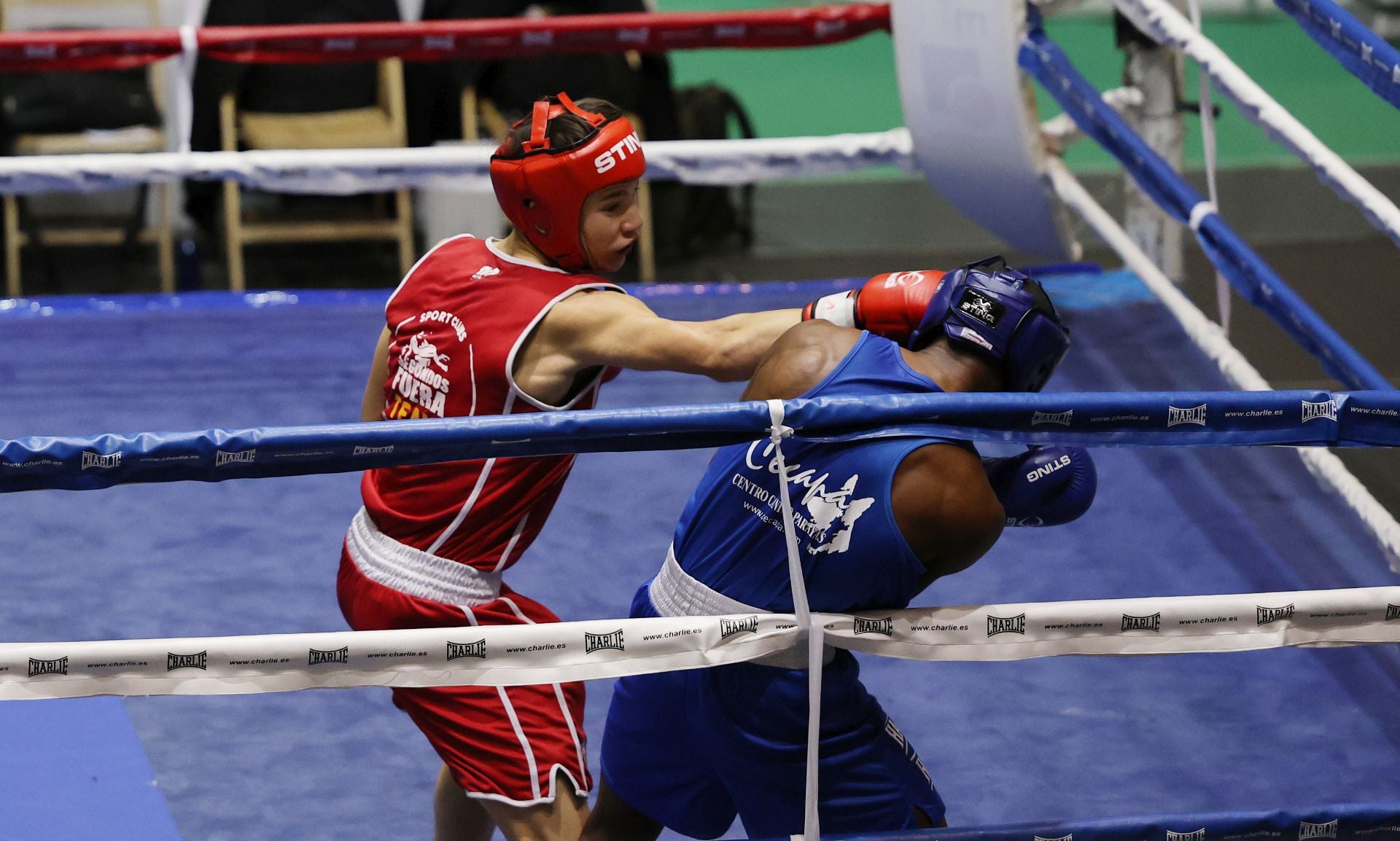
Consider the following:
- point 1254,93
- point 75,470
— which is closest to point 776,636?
point 75,470

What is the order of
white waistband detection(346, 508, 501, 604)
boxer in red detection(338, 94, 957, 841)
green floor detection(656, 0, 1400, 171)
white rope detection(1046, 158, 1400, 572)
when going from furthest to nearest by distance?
green floor detection(656, 0, 1400, 171) < white rope detection(1046, 158, 1400, 572) < white waistband detection(346, 508, 501, 604) < boxer in red detection(338, 94, 957, 841)

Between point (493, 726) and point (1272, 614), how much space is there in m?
0.92

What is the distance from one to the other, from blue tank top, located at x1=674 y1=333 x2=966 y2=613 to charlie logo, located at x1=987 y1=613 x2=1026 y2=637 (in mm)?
96

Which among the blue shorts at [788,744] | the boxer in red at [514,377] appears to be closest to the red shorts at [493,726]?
the boxer in red at [514,377]

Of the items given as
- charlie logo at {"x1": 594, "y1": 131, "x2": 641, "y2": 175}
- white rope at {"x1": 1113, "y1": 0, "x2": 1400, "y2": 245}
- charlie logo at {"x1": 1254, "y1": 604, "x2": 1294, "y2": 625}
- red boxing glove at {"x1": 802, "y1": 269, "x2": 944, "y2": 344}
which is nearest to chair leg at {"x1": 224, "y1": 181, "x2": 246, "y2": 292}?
white rope at {"x1": 1113, "y1": 0, "x2": 1400, "y2": 245}

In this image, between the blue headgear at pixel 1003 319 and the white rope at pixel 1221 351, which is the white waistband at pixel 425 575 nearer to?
the blue headgear at pixel 1003 319

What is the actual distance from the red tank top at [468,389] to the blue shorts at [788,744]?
11.2 inches

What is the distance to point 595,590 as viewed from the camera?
3264 mm

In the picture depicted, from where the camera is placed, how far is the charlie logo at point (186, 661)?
70.2 inches

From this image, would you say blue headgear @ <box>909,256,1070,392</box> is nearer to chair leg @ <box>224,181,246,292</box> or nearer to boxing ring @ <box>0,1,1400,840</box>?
boxing ring @ <box>0,1,1400,840</box>

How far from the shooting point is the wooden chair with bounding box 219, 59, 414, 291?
218 inches

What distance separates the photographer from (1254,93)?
327cm

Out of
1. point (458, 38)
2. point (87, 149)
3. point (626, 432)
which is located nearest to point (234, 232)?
point (87, 149)

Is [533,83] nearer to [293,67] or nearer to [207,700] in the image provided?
[293,67]
